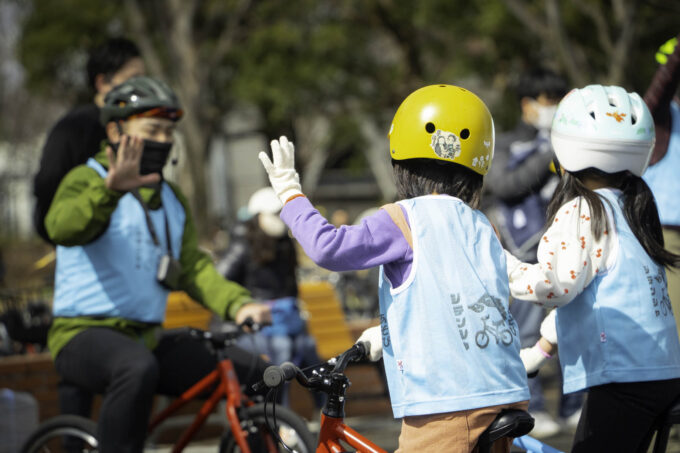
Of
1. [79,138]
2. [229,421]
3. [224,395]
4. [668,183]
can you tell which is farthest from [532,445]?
[79,138]

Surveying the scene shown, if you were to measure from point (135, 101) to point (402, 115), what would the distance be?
5.20ft

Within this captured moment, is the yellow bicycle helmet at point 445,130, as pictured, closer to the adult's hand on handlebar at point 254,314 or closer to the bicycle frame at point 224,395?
the adult's hand on handlebar at point 254,314

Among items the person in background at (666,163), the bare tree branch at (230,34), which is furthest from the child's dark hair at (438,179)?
the bare tree branch at (230,34)

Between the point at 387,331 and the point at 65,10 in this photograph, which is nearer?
the point at 387,331

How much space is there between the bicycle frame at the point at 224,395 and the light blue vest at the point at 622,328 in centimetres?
152

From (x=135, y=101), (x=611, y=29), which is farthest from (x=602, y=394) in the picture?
(x=611, y=29)

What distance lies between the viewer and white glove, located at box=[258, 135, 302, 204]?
301 cm

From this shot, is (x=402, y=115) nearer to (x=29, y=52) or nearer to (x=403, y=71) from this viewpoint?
(x=403, y=71)

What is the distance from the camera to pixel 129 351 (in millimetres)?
3979

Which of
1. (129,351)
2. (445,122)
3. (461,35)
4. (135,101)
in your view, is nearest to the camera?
A: (445,122)

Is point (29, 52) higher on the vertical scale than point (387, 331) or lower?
higher

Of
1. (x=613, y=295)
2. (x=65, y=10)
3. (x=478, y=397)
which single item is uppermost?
(x=65, y=10)

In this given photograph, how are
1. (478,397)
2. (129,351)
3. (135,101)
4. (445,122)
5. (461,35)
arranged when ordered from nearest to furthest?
(478,397) → (445,122) → (129,351) → (135,101) → (461,35)

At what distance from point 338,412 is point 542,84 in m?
3.50
